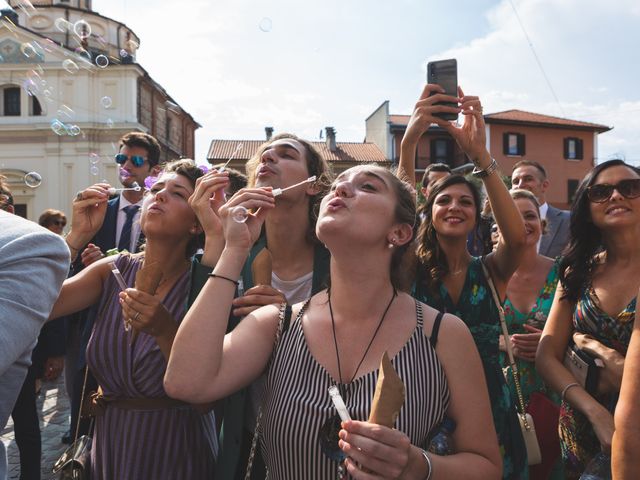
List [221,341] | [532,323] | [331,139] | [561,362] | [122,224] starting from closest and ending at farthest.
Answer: [221,341] → [561,362] → [532,323] → [122,224] → [331,139]

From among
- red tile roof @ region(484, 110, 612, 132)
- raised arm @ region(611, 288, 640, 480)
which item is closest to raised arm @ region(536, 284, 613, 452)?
raised arm @ region(611, 288, 640, 480)

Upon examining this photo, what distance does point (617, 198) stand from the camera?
2.43m

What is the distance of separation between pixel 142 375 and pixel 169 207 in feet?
2.47

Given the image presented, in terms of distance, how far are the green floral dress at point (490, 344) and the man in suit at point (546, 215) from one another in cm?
204

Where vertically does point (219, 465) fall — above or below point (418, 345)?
below

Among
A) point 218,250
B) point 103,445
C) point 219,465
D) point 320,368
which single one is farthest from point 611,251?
point 103,445

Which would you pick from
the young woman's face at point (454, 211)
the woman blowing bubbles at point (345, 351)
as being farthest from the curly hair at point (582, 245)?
the woman blowing bubbles at point (345, 351)

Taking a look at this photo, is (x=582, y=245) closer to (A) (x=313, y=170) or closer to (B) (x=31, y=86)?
(A) (x=313, y=170)

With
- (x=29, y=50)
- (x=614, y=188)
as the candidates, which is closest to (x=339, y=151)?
(x=29, y=50)

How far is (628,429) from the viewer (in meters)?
1.57

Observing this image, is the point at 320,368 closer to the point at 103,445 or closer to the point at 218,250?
the point at 218,250

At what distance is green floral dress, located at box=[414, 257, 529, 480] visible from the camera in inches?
95.3

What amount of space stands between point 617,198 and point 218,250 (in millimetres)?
1770

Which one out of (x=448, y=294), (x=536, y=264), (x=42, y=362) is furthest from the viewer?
(x=42, y=362)
